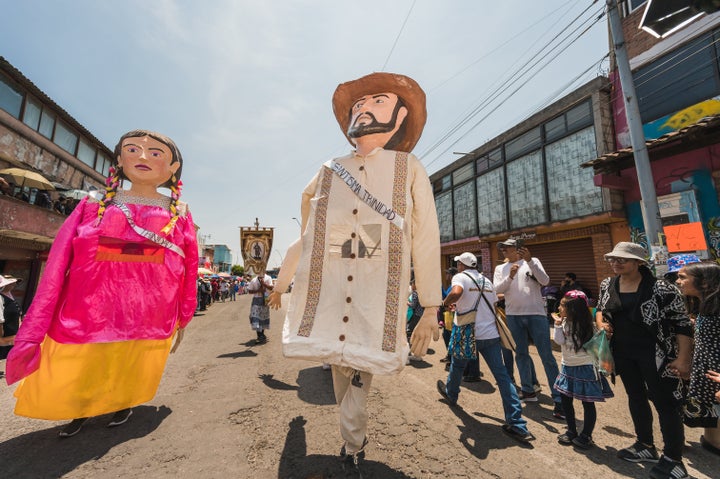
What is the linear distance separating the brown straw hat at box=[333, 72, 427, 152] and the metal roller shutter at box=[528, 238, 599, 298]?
28.7 ft

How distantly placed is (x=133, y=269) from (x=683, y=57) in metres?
10.6

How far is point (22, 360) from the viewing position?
80.5 inches

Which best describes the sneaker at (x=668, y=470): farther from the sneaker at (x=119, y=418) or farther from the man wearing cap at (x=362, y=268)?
the sneaker at (x=119, y=418)

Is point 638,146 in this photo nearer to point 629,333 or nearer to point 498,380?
point 629,333

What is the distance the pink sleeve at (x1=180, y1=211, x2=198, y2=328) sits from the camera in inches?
110

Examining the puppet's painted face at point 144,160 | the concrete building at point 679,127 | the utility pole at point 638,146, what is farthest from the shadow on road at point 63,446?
the concrete building at point 679,127

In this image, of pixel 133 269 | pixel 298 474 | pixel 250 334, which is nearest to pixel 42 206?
pixel 250 334

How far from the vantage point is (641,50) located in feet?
24.6

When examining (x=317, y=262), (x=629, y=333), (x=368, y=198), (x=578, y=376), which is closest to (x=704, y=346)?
(x=629, y=333)

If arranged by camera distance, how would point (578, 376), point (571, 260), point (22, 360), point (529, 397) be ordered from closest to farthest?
point (22, 360)
point (578, 376)
point (529, 397)
point (571, 260)

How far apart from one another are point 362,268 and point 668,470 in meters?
2.42

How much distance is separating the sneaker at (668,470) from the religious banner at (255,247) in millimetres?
6991

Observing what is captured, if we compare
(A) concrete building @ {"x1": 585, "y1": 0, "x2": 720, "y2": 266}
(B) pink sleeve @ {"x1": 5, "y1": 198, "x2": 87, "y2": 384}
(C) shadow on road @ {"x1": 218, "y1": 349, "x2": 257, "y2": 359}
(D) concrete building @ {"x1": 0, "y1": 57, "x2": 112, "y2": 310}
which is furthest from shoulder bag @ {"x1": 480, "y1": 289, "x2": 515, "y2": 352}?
(D) concrete building @ {"x1": 0, "y1": 57, "x2": 112, "y2": 310}

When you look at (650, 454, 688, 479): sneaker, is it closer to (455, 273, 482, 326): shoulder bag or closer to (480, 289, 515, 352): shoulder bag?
(480, 289, 515, 352): shoulder bag
